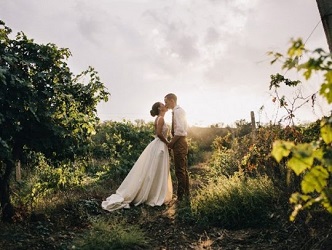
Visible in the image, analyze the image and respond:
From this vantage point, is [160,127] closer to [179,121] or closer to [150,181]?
[179,121]

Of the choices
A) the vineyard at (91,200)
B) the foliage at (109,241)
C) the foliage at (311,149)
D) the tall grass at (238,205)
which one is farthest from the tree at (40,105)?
the foliage at (311,149)

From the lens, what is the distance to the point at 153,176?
880 cm

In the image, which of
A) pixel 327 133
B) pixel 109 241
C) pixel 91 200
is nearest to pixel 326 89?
pixel 327 133

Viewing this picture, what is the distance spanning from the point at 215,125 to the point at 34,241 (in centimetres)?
1794

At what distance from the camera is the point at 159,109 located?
352 inches

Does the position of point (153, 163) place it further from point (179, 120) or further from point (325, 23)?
point (325, 23)

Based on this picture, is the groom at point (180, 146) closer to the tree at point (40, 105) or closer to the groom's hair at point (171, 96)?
the groom's hair at point (171, 96)

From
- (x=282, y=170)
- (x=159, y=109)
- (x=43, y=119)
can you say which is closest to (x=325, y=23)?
(x=282, y=170)

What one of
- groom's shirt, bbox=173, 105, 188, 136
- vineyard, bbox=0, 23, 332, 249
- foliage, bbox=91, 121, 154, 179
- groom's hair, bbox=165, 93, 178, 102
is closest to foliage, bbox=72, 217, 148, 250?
vineyard, bbox=0, 23, 332, 249

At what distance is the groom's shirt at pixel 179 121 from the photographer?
8234 millimetres

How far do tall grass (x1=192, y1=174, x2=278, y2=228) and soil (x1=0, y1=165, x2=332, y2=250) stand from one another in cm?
17

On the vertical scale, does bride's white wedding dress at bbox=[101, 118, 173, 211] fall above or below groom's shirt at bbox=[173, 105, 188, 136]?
below

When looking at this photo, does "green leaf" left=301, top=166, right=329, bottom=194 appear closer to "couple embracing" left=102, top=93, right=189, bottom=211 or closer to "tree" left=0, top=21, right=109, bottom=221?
"tree" left=0, top=21, right=109, bottom=221

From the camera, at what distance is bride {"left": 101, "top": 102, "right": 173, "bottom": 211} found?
28.3 ft
